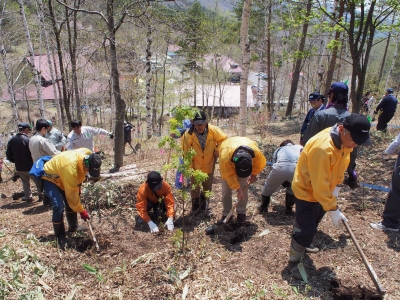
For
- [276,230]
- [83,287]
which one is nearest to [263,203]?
[276,230]

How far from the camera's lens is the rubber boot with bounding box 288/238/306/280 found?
308 cm

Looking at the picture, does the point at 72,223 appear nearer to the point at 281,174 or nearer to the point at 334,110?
the point at 281,174

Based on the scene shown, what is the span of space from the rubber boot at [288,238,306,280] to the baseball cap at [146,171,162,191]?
1.92 metres

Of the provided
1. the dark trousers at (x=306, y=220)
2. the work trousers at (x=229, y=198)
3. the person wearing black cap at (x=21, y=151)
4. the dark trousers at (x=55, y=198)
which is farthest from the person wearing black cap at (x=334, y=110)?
the person wearing black cap at (x=21, y=151)

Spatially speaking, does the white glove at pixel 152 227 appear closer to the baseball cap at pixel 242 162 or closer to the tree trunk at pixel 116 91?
the baseball cap at pixel 242 162

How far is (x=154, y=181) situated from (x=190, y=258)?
1.15 meters

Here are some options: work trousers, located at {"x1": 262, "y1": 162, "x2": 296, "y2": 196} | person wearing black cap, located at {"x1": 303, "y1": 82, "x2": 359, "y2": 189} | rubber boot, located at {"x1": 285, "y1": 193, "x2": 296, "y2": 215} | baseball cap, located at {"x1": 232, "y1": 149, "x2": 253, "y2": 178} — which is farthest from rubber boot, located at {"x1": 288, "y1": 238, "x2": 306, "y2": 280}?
person wearing black cap, located at {"x1": 303, "y1": 82, "x2": 359, "y2": 189}

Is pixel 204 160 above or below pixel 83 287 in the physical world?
above

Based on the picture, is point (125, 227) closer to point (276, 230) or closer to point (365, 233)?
point (276, 230)

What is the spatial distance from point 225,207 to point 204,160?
Answer: 75cm

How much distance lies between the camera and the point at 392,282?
3.01 m

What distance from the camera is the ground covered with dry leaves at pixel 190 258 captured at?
2932mm

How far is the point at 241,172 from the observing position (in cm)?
345

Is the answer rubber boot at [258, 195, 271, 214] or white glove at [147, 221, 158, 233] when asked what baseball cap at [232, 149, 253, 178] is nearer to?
rubber boot at [258, 195, 271, 214]
